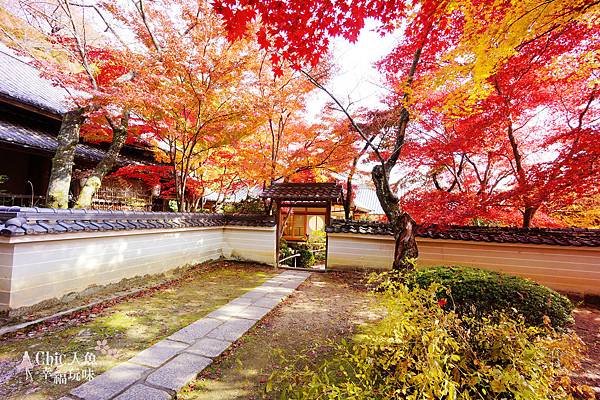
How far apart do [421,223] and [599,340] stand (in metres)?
3.63

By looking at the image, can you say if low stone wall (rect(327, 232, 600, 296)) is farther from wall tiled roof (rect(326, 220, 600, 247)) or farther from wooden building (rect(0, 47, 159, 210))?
wooden building (rect(0, 47, 159, 210))

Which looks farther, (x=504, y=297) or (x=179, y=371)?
(x=504, y=297)

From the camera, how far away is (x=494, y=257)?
6.97 meters

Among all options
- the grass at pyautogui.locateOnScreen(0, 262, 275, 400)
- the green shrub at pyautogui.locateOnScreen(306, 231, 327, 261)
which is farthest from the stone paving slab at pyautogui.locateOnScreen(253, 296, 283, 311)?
the green shrub at pyautogui.locateOnScreen(306, 231, 327, 261)

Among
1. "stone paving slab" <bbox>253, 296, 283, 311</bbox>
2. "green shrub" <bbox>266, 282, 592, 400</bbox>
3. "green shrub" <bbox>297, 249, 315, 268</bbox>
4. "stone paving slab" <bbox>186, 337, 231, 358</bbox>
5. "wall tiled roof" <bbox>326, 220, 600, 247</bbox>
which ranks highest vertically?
"wall tiled roof" <bbox>326, 220, 600, 247</bbox>

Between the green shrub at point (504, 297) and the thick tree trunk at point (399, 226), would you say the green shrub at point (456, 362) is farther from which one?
the thick tree trunk at point (399, 226)

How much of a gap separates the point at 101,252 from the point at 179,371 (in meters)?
3.73

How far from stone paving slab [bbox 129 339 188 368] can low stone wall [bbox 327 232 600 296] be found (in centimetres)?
564

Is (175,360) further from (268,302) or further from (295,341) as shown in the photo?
(268,302)

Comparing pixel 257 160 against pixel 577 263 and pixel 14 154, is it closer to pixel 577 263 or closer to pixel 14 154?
pixel 14 154

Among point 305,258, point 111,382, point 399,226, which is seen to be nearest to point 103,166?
point 111,382

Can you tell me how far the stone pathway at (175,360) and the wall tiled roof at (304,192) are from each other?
4284 millimetres

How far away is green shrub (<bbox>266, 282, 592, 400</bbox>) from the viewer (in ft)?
5.92

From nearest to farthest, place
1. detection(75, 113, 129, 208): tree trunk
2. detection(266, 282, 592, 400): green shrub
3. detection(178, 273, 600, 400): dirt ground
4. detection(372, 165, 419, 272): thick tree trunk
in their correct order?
detection(266, 282, 592, 400): green shrub, detection(178, 273, 600, 400): dirt ground, detection(372, 165, 419, 272): thick tree trunk, detection(75, 113, 129, 208): tree trunk
